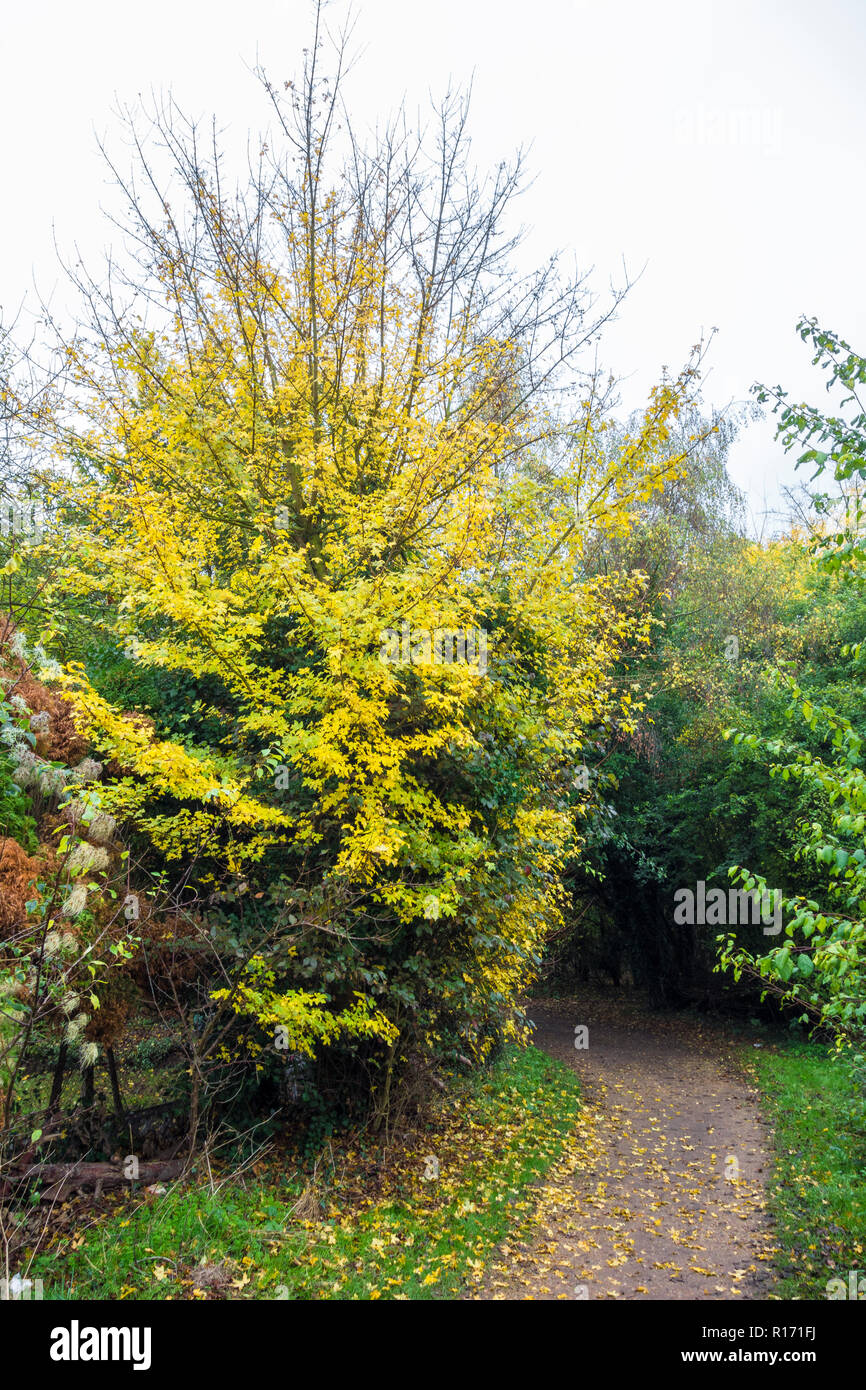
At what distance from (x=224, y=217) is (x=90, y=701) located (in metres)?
5.70

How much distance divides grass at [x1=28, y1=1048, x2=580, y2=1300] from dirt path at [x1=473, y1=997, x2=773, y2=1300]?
1.25 ft

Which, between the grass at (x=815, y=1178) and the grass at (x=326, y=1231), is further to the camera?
the grass at (x=815, y=1178)

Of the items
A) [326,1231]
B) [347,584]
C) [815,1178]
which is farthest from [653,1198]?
[347,584]

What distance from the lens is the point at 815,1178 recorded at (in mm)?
8055

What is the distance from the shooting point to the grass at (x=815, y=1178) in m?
5.91

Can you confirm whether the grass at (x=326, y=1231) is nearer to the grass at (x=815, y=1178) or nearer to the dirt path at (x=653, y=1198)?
the dirt path at (x=653, y=1198)

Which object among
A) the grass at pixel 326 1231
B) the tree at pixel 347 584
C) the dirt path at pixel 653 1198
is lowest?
the dirt path at pixel 653 1198

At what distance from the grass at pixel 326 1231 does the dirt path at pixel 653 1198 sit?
38cm

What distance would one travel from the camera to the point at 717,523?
23.4m

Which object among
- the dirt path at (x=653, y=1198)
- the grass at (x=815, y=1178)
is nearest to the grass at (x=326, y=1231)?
the dirt path at (x=653, y=1198)

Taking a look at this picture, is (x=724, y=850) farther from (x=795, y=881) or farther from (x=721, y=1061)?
(x=721, y=1061)

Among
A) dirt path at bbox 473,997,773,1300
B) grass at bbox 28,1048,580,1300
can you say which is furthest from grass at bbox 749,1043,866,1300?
grass at bbox 28,1048,580,1300

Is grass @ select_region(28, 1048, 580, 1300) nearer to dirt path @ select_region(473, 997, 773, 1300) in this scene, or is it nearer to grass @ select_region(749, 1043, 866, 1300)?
dirt path @ select_region(473, 997, 773, 1300)

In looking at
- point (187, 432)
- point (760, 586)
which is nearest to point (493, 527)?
point (187, 432)
